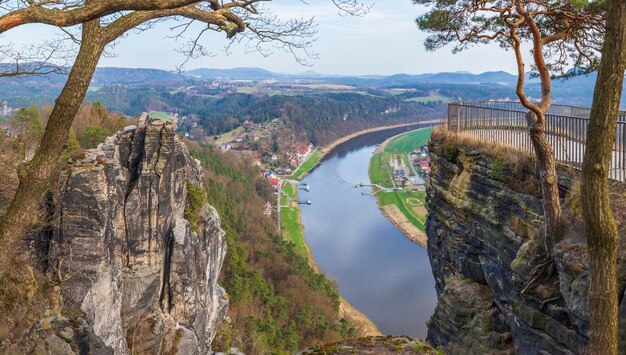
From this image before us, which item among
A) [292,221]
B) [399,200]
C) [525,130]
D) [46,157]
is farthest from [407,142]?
[46,157]

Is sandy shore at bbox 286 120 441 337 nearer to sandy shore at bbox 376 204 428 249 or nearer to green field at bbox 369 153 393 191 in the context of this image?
sandy shore at bbox 376 204 428 249

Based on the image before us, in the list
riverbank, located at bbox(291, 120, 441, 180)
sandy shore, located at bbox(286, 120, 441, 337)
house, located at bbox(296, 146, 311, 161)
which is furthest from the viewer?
house, located at bbox(296, 146, 311, 161)

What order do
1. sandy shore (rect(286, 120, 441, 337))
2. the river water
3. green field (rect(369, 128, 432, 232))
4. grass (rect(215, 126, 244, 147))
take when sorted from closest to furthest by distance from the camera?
sandy shore (rect(286, 120, 441, 337)) < the river water < green field (rect(369, 128, 432, 232)) < grass (rect(215, 126, 244, 147))

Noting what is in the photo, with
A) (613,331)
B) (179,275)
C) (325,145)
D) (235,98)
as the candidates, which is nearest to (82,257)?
(179,275)

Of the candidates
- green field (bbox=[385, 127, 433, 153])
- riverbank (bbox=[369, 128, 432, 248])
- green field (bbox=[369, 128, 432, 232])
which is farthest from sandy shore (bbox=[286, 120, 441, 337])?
green field (bbox=[385, 127, 433, 153])

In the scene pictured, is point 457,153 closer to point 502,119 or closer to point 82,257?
point 502,119

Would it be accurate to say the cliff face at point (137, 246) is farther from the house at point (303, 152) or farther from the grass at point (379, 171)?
the house at point (303, 152)
